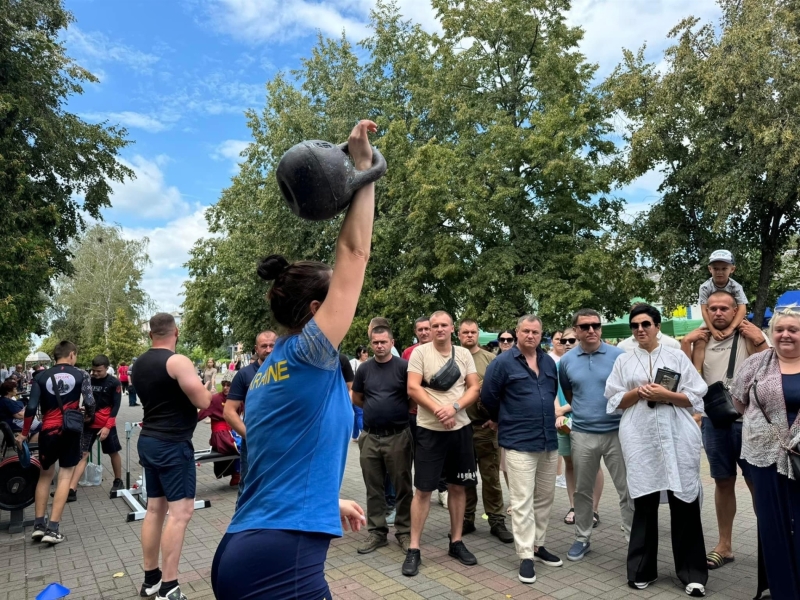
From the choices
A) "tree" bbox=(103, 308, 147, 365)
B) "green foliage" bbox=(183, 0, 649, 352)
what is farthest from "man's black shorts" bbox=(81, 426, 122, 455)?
"tree" bbox=(103, 308, 147, 365)

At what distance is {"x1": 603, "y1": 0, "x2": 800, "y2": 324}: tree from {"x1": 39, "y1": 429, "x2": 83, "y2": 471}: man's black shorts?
53.4 feet

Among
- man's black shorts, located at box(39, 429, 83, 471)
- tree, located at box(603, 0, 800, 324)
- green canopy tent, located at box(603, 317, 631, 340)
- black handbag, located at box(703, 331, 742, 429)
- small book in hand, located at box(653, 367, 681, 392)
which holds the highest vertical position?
tree, located at box(603, 0, 800, 324)

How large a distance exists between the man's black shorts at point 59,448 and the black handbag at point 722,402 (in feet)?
20.1

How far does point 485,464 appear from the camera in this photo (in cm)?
630

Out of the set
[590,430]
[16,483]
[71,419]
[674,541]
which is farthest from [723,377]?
[16,483]

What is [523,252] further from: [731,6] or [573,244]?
[731,6]

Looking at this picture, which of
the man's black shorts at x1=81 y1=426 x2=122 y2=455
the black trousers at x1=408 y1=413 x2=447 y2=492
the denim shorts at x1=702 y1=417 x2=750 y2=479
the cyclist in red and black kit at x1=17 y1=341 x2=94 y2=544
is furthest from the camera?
the man's black shorts at x1=81 y1=426 x2=122 y2=455

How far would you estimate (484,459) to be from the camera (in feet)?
20.7

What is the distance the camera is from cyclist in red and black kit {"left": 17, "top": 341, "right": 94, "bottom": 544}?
610 centimetres

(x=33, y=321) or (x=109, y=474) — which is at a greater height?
(x=33, y=321)

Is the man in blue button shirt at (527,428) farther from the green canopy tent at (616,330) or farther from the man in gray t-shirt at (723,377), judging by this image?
the green canopy tent at (616,330)

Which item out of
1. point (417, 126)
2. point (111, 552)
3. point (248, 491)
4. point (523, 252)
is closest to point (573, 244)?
point (523, 252)

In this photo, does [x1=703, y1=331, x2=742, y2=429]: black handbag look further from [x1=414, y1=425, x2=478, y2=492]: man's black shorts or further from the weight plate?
the weight plate

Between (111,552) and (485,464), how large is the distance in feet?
12.5
